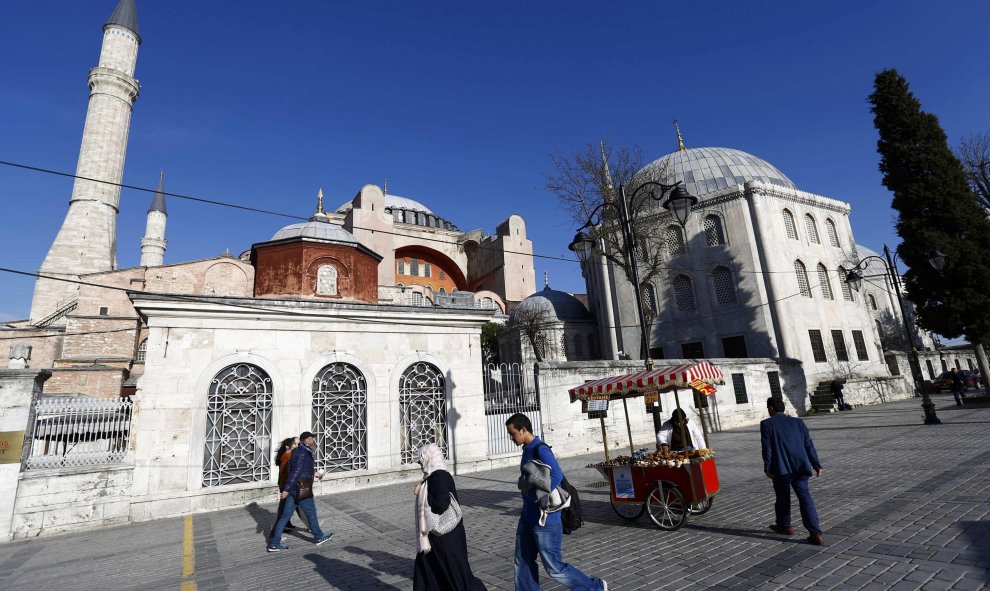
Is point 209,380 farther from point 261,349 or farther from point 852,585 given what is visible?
point 852,585

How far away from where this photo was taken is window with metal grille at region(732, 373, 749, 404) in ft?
63.4

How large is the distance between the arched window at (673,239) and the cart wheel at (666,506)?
24.8m

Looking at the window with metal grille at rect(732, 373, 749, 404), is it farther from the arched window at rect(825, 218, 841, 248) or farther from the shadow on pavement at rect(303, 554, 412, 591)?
the shadow on pavement at rect(303, 554, 412, 591)

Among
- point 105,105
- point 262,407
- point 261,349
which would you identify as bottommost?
point 262,407

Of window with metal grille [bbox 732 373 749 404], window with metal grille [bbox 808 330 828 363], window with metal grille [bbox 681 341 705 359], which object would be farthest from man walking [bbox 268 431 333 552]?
window with metal grille [bbox 808 330 828 363]

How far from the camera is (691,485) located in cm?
577

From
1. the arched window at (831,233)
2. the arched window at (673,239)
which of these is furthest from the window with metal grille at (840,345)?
the arched window at (673,239)

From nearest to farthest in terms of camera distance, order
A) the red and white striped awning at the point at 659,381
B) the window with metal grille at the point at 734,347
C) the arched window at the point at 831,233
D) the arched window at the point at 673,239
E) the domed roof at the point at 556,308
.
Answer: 1. the red and white striped awning at the point at 659,381
2. the window with metal grille at the point at 734,347
3. the arched window at the point at 673,239
4. the arched window at the point at 831,233
5. the domed roof at the point at 556,308

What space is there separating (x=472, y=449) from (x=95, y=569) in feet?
26.2

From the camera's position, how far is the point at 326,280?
52.7 ft

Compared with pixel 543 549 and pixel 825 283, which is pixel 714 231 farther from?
pixel 543 549

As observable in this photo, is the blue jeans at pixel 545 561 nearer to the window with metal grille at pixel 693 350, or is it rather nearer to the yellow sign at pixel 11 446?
the yellow sign at pixel 11 446

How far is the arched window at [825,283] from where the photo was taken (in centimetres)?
2680

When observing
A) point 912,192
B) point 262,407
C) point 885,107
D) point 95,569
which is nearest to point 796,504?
point 95,569
